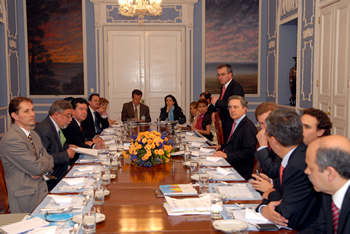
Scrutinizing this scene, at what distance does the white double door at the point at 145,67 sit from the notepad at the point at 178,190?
635 cm

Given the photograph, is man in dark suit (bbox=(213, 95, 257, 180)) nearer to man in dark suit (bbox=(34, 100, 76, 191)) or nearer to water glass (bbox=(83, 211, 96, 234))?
man in dark suit (bbox=(34, 100, 76, 191))

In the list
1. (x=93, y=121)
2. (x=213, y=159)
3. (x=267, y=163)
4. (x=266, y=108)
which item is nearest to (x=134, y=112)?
(x=93, y=121)

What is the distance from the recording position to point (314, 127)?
2617mm

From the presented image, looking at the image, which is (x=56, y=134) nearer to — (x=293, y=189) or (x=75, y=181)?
(x=75, y=181)

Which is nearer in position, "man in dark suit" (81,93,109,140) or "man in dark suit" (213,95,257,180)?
"man in dark suit" (213,95,257,180)

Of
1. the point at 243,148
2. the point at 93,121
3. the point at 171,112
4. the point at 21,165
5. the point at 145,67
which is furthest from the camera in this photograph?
the point at 145,67

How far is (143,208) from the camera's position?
6.53 feet

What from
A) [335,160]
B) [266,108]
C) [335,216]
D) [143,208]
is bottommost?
[143,208]

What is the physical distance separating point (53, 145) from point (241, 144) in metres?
1.96

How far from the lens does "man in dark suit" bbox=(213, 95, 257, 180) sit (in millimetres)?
3496

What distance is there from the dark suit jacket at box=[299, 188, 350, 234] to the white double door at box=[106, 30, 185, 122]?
7081 mm

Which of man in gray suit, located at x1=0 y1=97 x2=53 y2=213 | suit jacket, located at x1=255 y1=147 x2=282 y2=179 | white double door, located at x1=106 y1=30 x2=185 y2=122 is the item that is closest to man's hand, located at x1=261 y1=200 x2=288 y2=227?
suit jacket, located at x1=255 y1=147 x2=282 y2=179

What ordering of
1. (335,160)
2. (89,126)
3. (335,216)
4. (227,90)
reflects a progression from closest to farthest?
(335,160), (335,216), (227,90), (89,126)

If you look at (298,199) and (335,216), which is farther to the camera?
(298,199)
